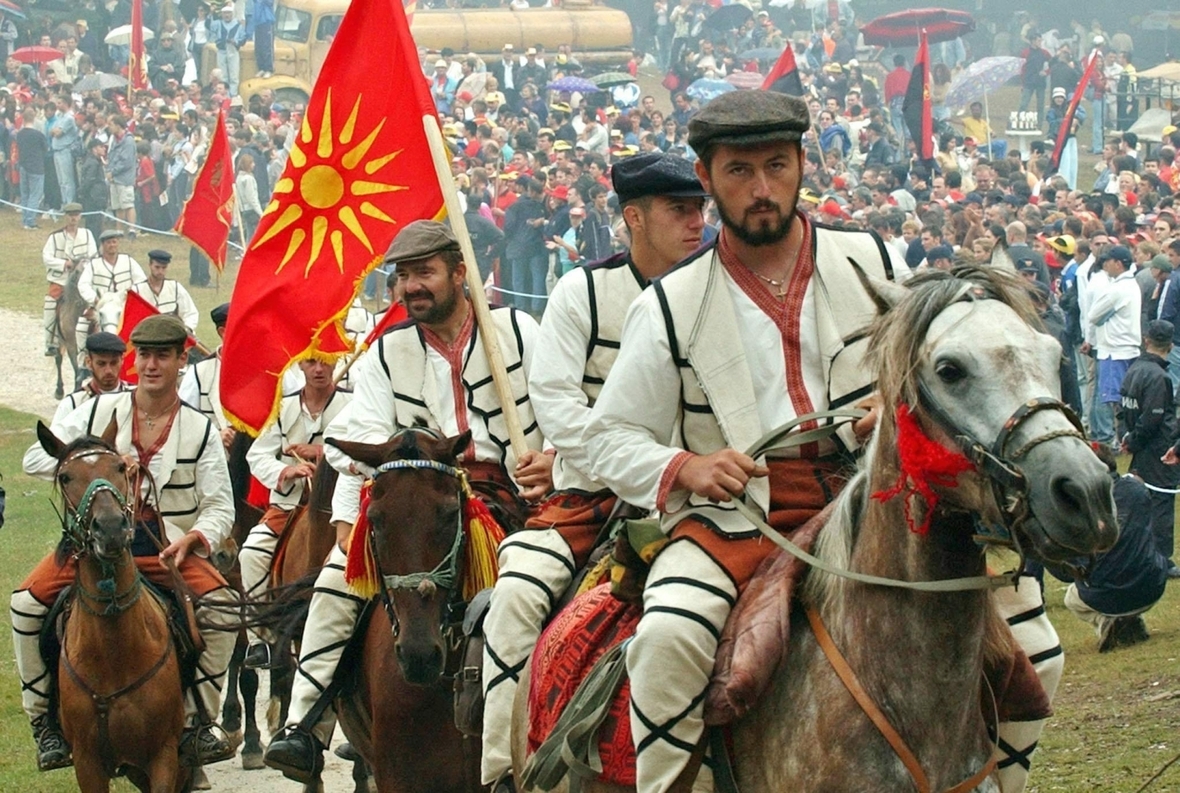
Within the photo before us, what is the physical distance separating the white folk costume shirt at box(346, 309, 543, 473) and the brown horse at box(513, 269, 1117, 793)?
3478 mm

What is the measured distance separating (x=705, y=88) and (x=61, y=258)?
15802mm

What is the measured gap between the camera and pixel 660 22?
51.4 meters

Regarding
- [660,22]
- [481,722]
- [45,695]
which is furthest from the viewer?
[660,22]

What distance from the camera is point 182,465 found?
10352 mm

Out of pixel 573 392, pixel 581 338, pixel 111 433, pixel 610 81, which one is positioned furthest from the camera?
pixel 610 81

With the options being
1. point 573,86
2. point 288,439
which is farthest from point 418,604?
point 573,86

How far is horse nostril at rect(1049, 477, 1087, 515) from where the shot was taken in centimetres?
394

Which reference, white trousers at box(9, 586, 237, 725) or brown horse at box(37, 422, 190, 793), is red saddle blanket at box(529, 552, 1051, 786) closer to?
brown horse at box(37, 422, 190, 793)

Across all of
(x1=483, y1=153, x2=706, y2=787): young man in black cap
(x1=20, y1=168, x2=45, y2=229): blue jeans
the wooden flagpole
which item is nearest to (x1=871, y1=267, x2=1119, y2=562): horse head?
(x1=483, y1=153, x2=706, y2=787): young man in black cap

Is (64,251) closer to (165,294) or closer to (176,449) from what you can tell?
(165,294)

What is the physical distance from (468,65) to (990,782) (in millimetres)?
36981

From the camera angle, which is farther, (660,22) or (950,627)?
(660,22)

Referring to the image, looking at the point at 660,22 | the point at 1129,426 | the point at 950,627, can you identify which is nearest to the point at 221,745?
the point at 950,627

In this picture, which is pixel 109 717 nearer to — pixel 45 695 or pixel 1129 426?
pixel 45 695
